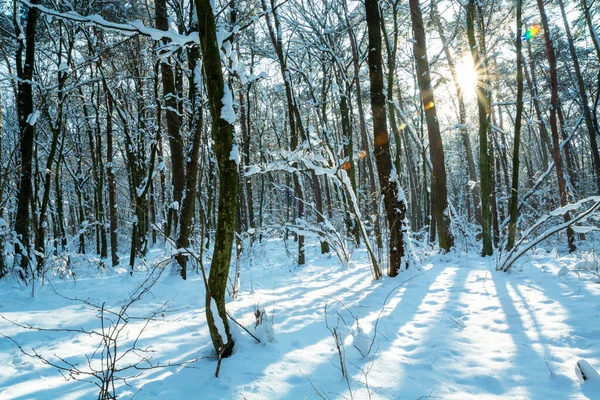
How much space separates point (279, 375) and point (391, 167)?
3.73m

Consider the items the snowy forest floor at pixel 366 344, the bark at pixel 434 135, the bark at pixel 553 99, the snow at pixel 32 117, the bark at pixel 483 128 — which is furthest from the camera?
the bark at pixel 553 99

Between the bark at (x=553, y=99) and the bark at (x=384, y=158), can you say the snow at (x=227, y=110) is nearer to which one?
the bark at (x=384, y=158)

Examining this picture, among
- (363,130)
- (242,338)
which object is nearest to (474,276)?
(242,338)

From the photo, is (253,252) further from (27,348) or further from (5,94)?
(5,94)

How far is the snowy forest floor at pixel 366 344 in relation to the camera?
1.93 meters

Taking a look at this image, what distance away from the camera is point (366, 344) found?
232cm

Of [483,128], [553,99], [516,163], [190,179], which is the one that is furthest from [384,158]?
[553,99]

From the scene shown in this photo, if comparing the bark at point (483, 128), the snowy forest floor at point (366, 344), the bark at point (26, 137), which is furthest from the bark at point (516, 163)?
the bark at point (26, 137)

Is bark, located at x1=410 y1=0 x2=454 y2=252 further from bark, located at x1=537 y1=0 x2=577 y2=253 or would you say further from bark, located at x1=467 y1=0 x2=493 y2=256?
bark, located at x1=537 y1=0 x2=577 y2=253

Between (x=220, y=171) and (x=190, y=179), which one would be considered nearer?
(x=220, y=171)

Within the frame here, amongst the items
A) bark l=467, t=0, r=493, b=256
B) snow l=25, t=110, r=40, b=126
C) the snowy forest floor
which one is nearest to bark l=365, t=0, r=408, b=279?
the snowy forest floor

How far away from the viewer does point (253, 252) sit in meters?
8.94

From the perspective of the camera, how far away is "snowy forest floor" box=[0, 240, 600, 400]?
6.33 feet

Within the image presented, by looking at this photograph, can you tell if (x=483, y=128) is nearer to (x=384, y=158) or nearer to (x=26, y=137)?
Result: (x=384, y=158)
